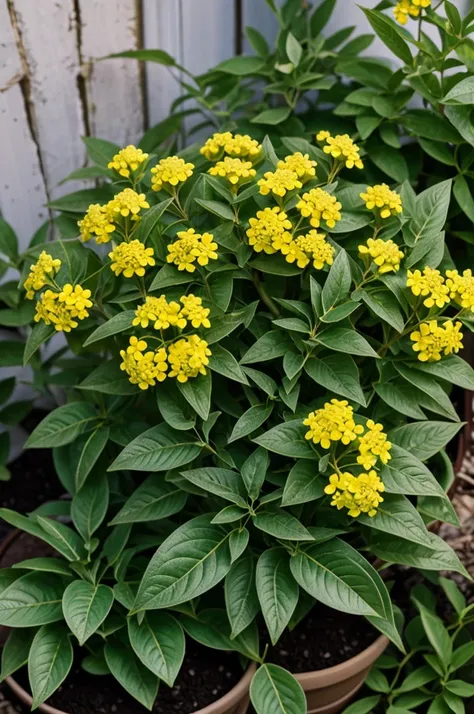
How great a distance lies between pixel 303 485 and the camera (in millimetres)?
936

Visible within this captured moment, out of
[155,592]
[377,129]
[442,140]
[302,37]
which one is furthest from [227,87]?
[155,592]

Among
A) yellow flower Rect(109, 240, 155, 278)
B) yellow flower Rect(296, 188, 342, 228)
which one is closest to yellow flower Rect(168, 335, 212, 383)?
yellow flower Rect(109, 240, 155, 278)

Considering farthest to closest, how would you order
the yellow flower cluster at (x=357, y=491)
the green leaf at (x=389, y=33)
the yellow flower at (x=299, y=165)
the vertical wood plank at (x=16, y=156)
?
the vertical wood plank at (x=16, y=156)
the green leaf at (x=389, y=33)
the yellow flower at (x=299, y=165)
the yellow flower cluster at (x=357, y=491)

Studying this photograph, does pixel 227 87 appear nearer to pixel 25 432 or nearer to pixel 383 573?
pixel 25 432

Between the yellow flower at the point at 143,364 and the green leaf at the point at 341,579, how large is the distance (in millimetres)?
277

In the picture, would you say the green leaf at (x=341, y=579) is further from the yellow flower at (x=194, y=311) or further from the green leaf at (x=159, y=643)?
the yellow flower at (x=194, y=311)

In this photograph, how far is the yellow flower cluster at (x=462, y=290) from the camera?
948mm

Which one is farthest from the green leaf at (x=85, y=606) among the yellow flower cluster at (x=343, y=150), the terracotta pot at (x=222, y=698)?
the yellow flower cluster at (x=343, y=150)

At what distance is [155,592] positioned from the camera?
92 centimetres

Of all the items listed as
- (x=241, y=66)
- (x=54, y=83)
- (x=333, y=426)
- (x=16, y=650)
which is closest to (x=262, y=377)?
(x=333, y=426)

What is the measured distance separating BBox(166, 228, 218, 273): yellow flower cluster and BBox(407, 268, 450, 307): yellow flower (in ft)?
0.79

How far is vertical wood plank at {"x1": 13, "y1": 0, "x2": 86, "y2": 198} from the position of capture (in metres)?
1.29

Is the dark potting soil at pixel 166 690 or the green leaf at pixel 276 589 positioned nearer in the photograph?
the green leaf at pixel 276 589

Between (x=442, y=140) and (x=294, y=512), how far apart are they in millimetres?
584
